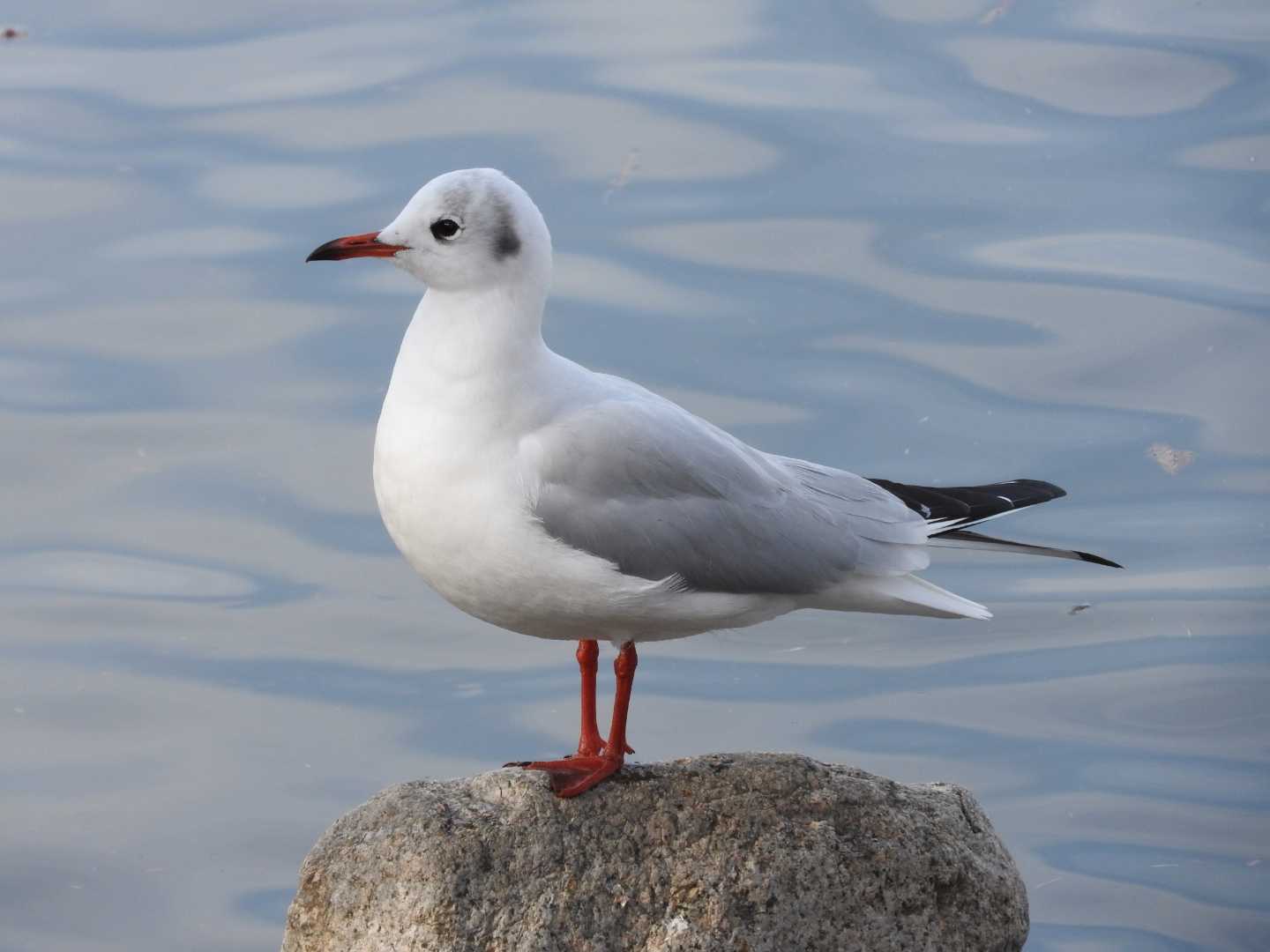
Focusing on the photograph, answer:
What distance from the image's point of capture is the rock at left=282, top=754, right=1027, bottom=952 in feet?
17.8

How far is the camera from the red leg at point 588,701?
5.96 metres

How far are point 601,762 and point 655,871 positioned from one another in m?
0.41

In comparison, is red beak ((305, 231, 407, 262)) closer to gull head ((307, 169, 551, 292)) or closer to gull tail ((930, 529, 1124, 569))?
gull head ((307, 169, 551, 292))

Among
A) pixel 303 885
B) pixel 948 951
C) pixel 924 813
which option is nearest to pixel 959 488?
pixel 924 813

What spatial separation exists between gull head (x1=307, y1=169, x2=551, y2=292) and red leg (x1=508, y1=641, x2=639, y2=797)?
1248 millimetres

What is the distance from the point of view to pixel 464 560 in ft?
17.5

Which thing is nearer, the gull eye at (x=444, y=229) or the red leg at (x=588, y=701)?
the gull eye at (x=444, y=229)

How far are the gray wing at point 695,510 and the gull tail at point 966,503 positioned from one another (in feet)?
0.30

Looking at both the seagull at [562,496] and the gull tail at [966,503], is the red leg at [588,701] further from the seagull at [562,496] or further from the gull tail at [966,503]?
the gull tail at [966,503]

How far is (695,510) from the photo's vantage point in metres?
5.75

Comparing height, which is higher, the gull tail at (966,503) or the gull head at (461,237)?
the gull head at (461,237)

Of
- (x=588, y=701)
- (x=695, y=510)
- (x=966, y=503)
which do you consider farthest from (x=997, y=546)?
(x=588, y=701)

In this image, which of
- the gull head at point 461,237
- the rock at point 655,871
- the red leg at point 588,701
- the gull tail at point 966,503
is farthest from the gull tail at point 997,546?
the gull head at point 461,237

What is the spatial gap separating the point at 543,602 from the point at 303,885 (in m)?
1.13
